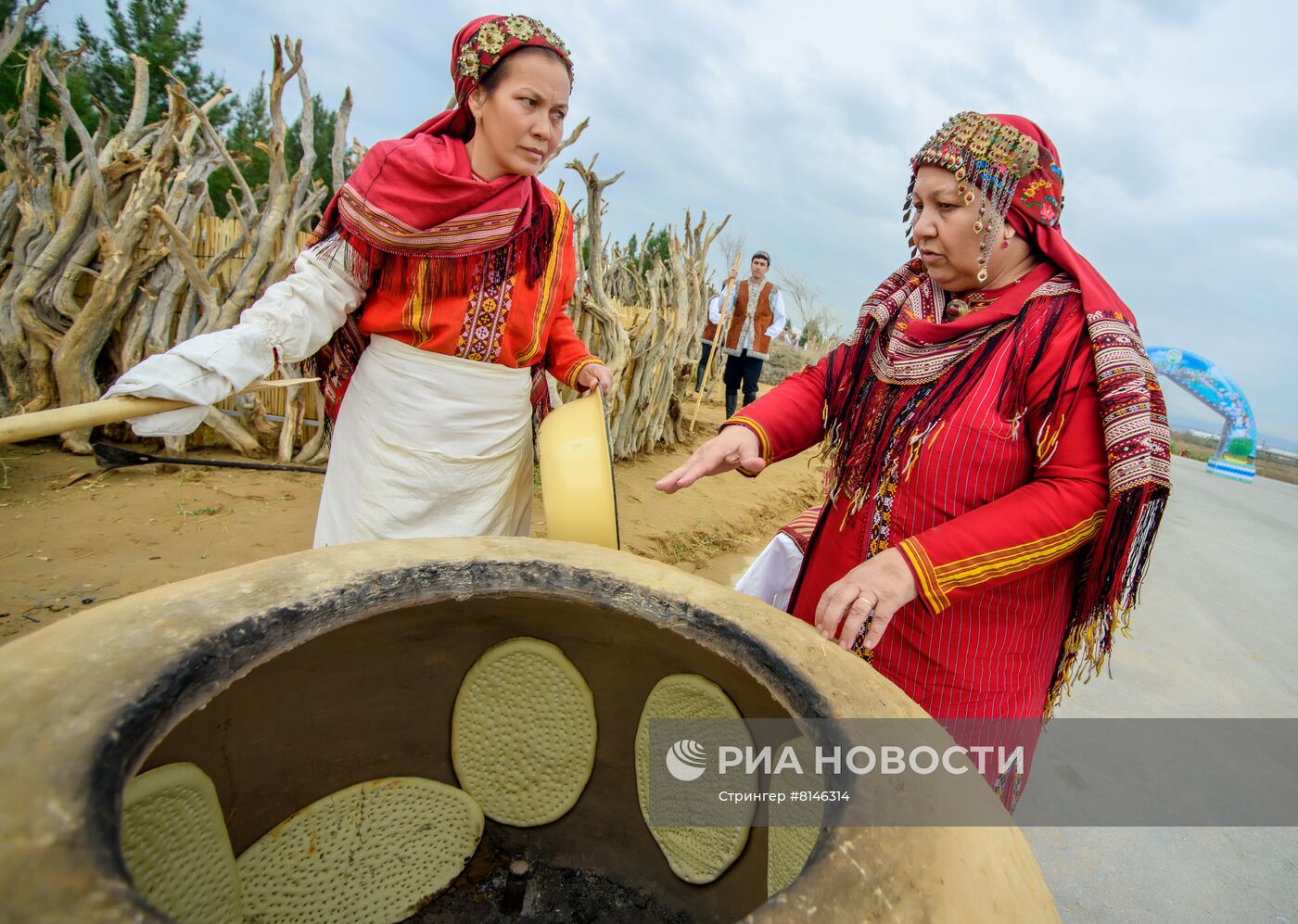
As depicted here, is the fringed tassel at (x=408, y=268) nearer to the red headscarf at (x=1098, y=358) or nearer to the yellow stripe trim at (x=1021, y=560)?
the red headscarf at (x=1098, y=358)

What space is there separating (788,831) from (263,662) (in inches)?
24.9

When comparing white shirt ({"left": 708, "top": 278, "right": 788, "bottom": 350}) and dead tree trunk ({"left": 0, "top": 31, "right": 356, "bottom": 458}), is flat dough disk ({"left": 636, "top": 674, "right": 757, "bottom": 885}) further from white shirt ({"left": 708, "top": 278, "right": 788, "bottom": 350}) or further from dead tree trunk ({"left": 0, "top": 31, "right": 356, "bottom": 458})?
white shirt ({"left": 708, "top": 278, "right": 788, "bottom": 350})

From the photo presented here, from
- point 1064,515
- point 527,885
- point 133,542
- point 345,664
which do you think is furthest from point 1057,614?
point 133,542

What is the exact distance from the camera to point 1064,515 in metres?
1.04

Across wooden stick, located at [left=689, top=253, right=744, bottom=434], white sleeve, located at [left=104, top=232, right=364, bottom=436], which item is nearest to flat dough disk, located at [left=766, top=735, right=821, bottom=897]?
white sleeve, located at [left=104, top=232, right=364, bottom=436]

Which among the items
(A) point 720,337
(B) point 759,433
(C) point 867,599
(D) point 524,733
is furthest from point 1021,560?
(A) point 720,337

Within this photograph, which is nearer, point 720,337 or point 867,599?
A: point 867,599

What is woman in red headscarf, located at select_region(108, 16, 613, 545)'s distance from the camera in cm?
146

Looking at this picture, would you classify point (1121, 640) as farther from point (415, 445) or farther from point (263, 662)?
point (263, 662)

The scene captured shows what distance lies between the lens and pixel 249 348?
4.14 feet

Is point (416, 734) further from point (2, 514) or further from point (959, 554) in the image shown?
point (2, 514)

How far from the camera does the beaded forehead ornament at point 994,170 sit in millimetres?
1109

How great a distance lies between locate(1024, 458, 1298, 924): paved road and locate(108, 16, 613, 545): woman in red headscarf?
6.09 feet

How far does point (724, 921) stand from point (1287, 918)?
171 centimetres
